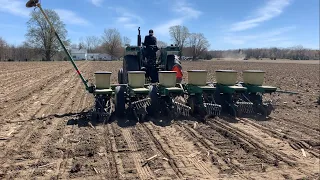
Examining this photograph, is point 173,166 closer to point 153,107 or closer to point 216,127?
point 216,127

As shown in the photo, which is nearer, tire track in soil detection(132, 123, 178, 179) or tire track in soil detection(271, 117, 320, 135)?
tire track in soil detection(132, 123, 178, 179)

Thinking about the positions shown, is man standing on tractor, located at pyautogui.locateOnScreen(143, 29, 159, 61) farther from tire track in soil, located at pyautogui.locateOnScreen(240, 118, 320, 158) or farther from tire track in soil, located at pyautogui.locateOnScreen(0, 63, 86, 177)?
tire track in soil, located at pyautogui.locateOnScreen(240, 118, 320, 158)

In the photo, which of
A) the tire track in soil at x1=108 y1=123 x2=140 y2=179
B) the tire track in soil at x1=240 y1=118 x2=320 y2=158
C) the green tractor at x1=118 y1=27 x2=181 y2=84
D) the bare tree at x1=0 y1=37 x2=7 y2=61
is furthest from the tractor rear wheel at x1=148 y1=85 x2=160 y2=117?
the bare tree at x1=0 y1=37 x2=7 y2=61

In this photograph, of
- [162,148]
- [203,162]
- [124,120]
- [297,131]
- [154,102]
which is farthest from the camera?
[154,102]

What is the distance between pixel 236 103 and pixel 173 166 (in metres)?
4.28

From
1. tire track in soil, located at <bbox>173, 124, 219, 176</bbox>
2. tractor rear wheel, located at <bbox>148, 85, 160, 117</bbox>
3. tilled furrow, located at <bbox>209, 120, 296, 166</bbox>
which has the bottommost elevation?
tire track in soil, located at <bbox>173, 124, 219, 176</bbox>

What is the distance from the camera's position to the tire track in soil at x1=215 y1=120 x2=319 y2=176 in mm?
4834

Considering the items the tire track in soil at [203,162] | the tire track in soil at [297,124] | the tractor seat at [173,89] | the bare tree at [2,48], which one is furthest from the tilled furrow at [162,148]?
the bare tree at [2,48]

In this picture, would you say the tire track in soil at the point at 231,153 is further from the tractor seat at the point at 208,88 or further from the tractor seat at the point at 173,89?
the tractor seat at the point at 208,88

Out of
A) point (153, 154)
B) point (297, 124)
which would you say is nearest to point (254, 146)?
point (153, 154)

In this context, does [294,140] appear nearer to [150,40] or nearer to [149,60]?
[149,60]

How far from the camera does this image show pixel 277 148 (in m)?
5.70

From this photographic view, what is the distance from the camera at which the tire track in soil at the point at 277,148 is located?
4834 mm

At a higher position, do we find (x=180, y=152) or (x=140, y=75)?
(x=140, y=75)
